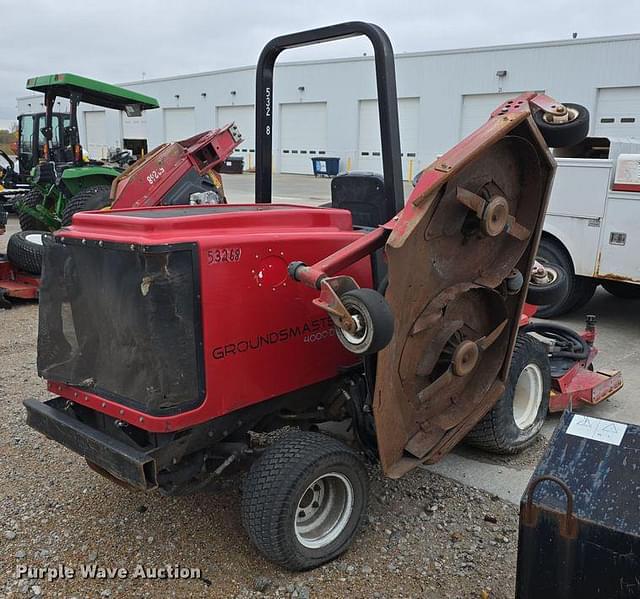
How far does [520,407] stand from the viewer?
153 inches

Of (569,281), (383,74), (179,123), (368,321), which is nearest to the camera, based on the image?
→ (368,321)

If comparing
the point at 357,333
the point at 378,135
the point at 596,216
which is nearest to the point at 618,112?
the point at 378,135

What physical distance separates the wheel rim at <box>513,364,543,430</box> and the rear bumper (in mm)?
2243

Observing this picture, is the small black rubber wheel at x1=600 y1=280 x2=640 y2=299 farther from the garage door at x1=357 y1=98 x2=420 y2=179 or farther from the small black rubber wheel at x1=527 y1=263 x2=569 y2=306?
the garage door at x1=357 y1=98 x2=420 y2=179

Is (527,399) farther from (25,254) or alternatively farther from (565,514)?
(25,254)

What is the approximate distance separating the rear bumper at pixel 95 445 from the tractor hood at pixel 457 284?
3.05 ft

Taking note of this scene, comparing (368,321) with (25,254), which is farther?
(25,254)

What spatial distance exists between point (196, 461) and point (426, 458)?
3.34ft

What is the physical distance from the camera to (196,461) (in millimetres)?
2713

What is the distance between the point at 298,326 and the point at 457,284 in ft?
2.33

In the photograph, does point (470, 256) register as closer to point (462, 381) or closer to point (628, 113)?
point (462, 381)

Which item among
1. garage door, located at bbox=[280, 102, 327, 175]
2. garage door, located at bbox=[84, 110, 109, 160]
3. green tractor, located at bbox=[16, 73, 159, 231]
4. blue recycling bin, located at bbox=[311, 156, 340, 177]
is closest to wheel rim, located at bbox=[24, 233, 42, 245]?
green tractor, located at bbox=[16, 73, 159, 231]

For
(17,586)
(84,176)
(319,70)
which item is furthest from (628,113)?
(17,586)

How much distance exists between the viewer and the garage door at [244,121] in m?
32.4
